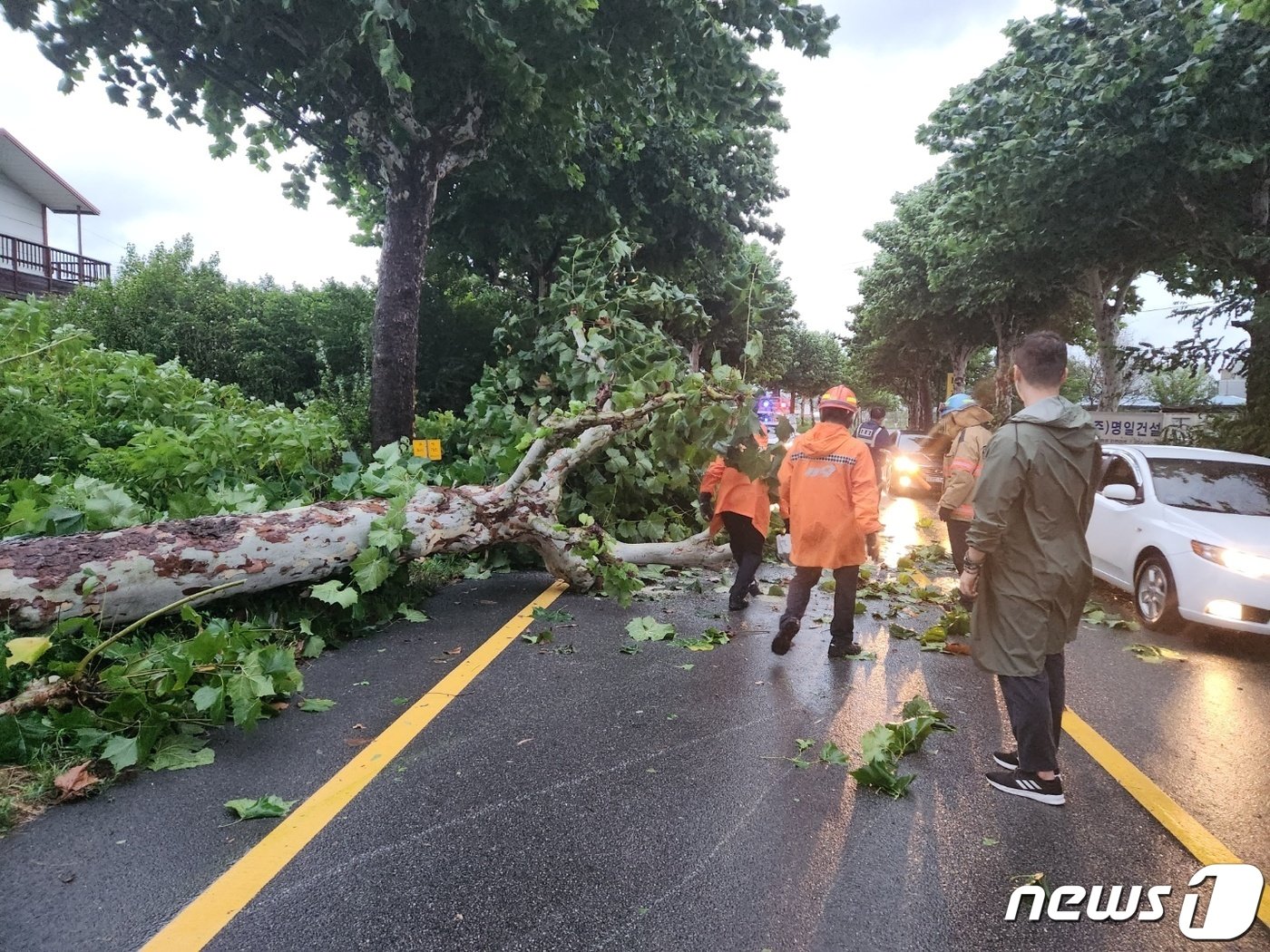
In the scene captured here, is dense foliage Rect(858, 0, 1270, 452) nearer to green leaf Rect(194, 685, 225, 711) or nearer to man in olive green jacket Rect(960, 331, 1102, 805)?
man in olive green jacket Rect(960, 331, 1102, 805)

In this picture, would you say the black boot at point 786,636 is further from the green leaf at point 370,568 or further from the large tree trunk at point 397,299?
the large tree trunk at point 397,299

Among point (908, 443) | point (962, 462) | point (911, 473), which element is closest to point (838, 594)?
point (962, 462)

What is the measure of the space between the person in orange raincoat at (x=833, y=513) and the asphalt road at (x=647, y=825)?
1.66 ft

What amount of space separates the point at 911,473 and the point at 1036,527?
49.6ft

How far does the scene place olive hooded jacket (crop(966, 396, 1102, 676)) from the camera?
331cm

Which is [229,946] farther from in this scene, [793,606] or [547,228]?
[547,228]

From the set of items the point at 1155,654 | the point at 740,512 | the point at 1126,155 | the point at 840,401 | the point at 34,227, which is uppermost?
the point at 34,227

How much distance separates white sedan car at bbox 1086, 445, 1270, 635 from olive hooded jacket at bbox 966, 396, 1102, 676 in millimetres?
3292

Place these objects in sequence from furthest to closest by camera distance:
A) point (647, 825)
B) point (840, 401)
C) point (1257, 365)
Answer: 1. point (1257, 365)
2. point (840, 401)
3. point (647, 825)

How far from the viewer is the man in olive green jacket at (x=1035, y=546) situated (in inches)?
130

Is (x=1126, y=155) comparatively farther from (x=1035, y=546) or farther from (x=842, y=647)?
(x=1035, y=546)

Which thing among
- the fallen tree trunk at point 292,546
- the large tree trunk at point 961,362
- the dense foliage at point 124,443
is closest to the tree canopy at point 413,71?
the dense foliage at point 124,443

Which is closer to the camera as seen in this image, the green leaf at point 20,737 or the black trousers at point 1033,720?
the green leaf at point 20,737

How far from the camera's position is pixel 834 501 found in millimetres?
5203
